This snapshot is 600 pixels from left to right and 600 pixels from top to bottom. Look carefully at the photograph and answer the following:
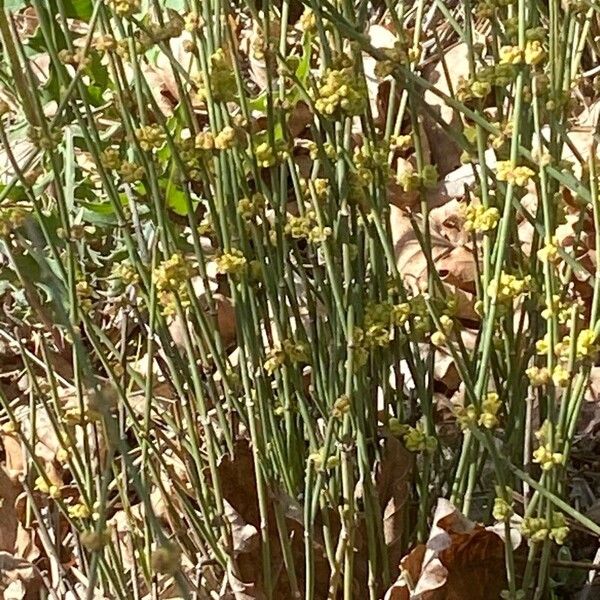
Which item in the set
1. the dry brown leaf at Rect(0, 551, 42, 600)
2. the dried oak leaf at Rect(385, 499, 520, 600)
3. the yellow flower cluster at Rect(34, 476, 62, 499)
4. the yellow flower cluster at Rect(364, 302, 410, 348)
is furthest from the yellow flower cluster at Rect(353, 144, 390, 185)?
the dry brown leaf at Rect(0, 551, 42, 600)

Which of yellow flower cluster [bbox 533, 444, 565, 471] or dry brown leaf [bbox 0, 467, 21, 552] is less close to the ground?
yellow flower cluster [bbox 533, 444, 565, 471]

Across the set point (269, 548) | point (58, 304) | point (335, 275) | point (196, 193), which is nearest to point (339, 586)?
point (269, 548)

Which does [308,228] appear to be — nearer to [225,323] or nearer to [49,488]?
[49,488]

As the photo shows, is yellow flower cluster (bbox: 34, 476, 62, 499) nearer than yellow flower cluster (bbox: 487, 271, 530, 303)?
No

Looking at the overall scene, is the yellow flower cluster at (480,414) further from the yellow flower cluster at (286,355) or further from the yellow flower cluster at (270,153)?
the yellow flower cluster at (270,153)

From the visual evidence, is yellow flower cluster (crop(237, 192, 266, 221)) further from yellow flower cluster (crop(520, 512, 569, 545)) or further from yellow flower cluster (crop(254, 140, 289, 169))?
yellow flower cluster (crop(520, 512, 569, 545))
